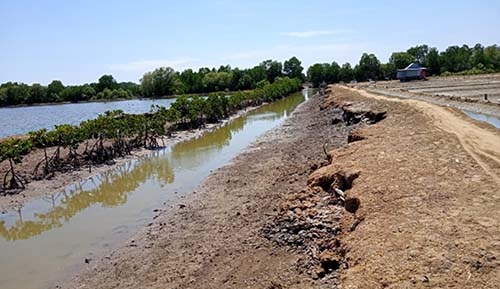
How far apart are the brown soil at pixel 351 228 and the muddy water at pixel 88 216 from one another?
136cm

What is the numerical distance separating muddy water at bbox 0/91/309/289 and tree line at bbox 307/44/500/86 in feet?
377

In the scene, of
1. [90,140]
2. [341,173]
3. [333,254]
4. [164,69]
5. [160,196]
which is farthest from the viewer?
[164,69]

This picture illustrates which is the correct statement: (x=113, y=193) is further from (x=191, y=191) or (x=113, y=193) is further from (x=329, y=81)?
(x=329, y=81)

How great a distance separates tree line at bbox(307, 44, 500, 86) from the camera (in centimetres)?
14075

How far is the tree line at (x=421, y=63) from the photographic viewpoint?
141 metres

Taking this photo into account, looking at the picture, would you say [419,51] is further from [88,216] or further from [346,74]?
[88,216]

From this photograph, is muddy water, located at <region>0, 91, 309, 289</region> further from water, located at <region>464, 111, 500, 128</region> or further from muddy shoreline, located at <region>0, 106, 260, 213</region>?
water, located at <region>464, 111, 500, 128</region>

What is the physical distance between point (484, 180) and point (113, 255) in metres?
11.7

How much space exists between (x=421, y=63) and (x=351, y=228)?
16315 centimetres

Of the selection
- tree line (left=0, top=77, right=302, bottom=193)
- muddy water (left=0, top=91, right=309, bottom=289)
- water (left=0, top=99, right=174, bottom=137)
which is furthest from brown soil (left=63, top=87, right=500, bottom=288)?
water (left=0, top=99, right=174, bottom=137)

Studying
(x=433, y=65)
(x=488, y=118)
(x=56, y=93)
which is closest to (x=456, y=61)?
(x=433, y=65)

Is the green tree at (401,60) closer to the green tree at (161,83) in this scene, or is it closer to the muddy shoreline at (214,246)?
the green tree at (161,83)

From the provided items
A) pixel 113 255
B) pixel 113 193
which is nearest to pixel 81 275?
pixel 113 255

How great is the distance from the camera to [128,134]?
3841 centimetres
